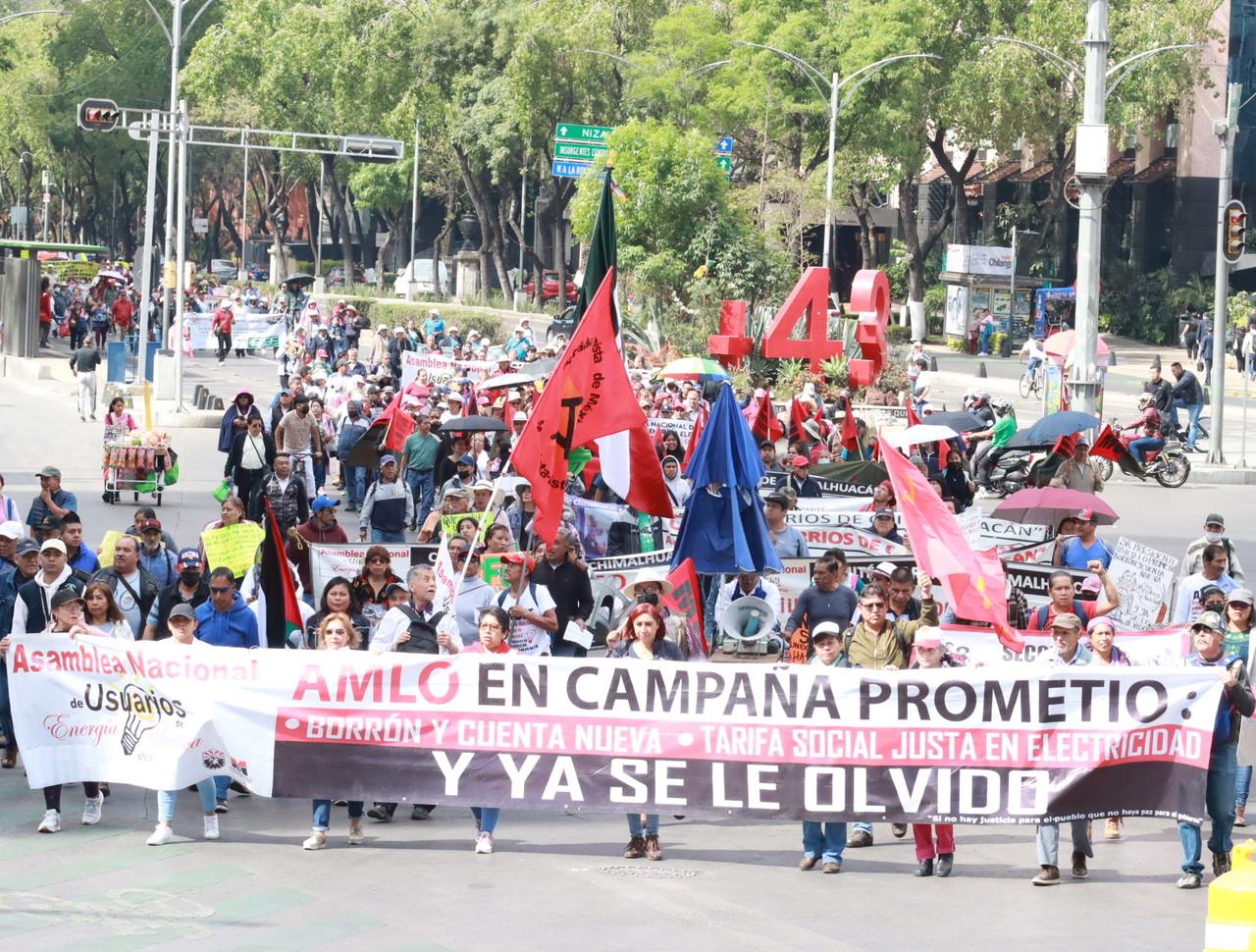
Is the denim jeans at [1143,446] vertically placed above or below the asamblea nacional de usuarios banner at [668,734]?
above

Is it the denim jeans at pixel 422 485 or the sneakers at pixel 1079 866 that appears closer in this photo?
the sneakers at pixel 1079 866

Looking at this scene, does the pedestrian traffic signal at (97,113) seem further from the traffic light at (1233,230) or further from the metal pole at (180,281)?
the traffic light at (1233,230)

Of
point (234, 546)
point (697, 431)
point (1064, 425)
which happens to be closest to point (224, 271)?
point (697, 431)

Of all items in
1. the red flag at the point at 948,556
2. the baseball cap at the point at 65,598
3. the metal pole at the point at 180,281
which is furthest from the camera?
the metal pole at the point at 180,281

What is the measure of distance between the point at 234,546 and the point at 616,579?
273 cm


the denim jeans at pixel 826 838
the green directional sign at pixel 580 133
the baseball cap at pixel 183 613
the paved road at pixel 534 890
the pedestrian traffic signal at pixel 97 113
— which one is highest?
the green directional sign at pixel 580 133

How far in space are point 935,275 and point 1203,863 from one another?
187ft

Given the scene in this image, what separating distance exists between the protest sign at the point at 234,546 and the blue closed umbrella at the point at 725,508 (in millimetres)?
2919

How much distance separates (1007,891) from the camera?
9891 mm

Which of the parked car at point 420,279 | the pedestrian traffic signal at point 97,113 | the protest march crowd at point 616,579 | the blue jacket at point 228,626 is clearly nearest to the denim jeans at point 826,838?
Result: the protest march crowd at point 616,579

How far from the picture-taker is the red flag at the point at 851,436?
77.8 ft

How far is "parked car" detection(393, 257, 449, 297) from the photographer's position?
245ft

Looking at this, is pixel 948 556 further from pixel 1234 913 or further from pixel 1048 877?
pixel 1234 913

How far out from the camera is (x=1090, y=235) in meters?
21.3
